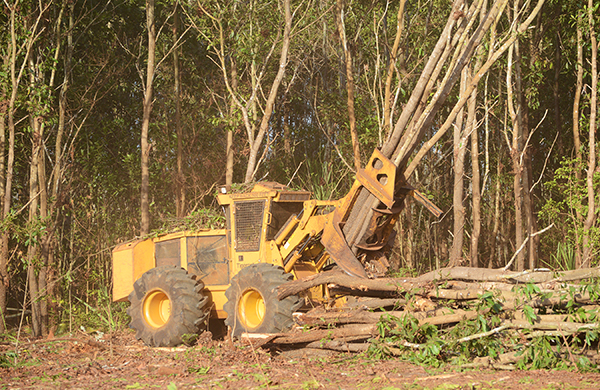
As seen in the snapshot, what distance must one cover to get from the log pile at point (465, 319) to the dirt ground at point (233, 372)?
229 mm

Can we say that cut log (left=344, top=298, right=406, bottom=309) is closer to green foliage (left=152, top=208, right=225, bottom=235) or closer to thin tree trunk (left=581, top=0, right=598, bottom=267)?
green foliage (left=152, top=208, right=225, bottom=235)

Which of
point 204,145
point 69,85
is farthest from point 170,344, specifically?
point 204,145

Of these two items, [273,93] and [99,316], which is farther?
[273,93]

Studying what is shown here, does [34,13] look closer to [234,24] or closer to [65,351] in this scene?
[234,24]

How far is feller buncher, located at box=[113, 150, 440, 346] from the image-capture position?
28.1ft

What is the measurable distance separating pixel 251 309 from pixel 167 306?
6.90 ft

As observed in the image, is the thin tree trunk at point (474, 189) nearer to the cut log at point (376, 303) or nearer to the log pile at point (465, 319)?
the cut log at point (376, 303)

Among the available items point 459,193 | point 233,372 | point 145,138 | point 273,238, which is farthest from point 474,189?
point 233,372

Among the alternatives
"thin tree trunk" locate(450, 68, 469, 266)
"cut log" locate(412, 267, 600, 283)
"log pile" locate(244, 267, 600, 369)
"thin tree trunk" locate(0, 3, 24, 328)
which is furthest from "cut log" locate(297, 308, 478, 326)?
"thin tree trunk" locate(0, 3, 24, 328)

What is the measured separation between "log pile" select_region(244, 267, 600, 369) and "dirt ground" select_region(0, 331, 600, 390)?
0.23 metres

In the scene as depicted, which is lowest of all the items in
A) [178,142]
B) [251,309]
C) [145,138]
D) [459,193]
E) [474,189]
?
[251,309]

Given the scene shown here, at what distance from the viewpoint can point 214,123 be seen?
1512 centimetres

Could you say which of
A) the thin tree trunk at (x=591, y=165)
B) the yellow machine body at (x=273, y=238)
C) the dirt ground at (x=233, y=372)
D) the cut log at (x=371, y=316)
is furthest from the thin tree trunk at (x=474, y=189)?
the dirt ground at (x=233, y=372)

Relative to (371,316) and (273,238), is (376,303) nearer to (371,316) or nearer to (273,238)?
(371,316)
